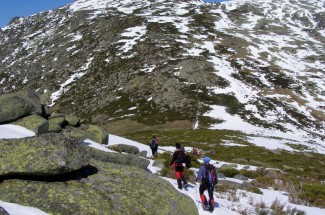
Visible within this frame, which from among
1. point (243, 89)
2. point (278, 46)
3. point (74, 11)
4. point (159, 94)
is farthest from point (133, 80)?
point (74, 11)

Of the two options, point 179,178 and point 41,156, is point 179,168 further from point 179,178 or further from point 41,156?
point 41,156

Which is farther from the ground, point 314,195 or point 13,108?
point 13,108

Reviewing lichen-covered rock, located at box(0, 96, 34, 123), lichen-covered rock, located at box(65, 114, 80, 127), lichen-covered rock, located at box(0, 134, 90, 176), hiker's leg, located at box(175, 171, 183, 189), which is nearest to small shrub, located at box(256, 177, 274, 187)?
hiker's leg, located at box(175, 171, 183, 189)

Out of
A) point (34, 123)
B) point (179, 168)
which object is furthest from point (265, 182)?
point (34, 123)

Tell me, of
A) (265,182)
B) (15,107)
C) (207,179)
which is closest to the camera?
(207,179)

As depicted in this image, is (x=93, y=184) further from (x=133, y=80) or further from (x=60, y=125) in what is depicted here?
(x=133, y=80)

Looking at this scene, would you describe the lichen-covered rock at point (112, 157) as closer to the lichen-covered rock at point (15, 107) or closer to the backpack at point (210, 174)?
the backpack at point (210, 174)

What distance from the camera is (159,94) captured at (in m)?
95.5

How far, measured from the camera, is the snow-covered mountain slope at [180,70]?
→ 275ft

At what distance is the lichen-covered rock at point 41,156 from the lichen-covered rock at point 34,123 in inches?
443

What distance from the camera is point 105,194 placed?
9.52m

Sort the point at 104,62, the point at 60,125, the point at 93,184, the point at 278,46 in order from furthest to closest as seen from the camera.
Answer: the point at 278,46, the point at 104,62, the point at 60,125, the point at 93,184

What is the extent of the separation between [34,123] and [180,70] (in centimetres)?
8616

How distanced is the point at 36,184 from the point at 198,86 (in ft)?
295
